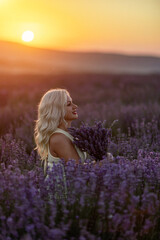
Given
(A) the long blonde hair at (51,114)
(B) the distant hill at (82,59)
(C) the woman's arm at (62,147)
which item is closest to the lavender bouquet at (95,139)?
(C) the woman's arm at (62,147)

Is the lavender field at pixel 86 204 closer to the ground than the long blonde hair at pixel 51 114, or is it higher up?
closer to the ground

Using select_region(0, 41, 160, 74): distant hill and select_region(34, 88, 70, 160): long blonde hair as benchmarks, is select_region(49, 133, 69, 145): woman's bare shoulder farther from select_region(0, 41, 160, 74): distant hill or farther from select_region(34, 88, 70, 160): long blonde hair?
select_region(0, 41, 160, 74): distant hill

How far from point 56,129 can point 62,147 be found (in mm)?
216

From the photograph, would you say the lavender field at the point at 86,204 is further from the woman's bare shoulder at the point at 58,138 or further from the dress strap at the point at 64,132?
the dress strap at the point at 64,132

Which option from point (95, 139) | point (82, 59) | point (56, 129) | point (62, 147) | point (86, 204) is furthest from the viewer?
point (82, 59)

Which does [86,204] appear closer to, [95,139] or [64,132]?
[95,139]

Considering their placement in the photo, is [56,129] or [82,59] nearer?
[56,129]

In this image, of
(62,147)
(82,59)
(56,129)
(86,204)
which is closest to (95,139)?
(62,147)

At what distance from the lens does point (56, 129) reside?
3.23m

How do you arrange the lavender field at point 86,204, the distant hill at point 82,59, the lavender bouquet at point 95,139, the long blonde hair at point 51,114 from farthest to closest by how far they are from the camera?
the distant hill at point 82,59 < the long blonde hair at point 51,114 < the lavender bouquet at point 95,139 < the lavender field at point 86,204

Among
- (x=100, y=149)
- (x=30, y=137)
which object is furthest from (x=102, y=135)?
(x=30, y=137)

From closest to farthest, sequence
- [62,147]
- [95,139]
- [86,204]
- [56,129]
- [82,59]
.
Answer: [86,204]
[95,139]
[62,147]
[56,129]
[82,59]

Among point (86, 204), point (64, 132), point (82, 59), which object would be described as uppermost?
point (82, 59)

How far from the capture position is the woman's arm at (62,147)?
3.08 metres
